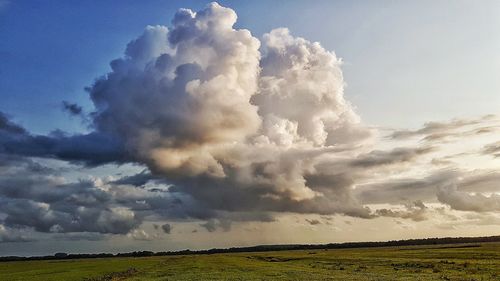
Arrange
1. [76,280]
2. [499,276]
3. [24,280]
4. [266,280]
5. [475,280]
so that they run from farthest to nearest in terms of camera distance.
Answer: [24,280], [76,280], [266,280], [499,276], [475,280]

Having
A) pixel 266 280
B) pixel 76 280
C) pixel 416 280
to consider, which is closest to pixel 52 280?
pixel 76 280

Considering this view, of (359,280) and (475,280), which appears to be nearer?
(475,280)

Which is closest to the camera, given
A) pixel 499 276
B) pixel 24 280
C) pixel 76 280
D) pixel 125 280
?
pixel 499 276

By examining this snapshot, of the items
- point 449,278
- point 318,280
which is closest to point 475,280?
point 449,278

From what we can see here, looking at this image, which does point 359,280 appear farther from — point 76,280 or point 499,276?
point 76,280

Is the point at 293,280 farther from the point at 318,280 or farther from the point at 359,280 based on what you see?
the point at 359,280

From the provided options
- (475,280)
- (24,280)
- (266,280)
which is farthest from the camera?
(24,280)

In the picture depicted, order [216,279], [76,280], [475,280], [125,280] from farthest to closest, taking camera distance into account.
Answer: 1. [76,280]
2. [125,280]
3. [216,279]
4. [475,280]

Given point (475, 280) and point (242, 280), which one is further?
point (242, 280)

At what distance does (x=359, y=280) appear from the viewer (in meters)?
49.2

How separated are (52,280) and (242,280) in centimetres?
3539

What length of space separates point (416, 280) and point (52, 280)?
53.9 metres

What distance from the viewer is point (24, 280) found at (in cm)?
7919

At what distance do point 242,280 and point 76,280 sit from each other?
98.7 ft
